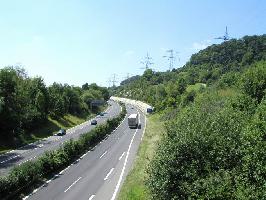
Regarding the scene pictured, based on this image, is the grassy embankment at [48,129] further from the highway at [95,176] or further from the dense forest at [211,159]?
the dense forest at [211,159]

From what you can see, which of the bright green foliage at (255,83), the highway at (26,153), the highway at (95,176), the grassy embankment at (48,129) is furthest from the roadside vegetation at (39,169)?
the bright green foliage at (255,83)

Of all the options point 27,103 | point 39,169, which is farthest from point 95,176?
A: point 27,103

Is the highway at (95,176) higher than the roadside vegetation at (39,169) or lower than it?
lower

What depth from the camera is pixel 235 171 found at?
2355 centimetres

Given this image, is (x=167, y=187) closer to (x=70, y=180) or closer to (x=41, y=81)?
(x=70, y=180)

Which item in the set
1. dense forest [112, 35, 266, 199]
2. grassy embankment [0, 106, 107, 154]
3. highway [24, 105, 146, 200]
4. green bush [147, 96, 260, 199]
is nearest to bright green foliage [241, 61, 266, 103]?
highway [24, 105, 146, 200]

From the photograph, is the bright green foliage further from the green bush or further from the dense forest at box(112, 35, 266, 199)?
the green bush

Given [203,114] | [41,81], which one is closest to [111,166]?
[203,114]

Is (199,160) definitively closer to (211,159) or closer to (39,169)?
(211,159)

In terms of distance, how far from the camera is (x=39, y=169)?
42.3 meters

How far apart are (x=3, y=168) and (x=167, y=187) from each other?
100 feet

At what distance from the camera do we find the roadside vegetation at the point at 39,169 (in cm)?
3547

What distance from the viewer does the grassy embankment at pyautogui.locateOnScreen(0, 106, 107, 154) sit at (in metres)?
69.3

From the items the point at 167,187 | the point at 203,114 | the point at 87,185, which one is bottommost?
the point at 87,185
